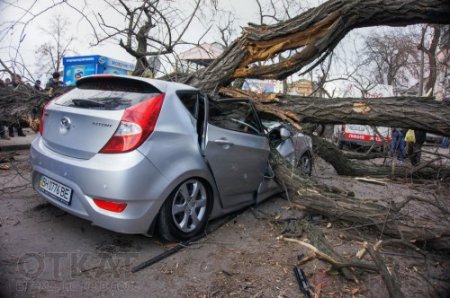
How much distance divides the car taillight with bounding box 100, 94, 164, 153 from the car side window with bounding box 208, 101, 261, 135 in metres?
0.92

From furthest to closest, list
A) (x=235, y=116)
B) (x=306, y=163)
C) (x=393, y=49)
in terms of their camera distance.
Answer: (x=393, y=49)
(x=306, y=163)
(x=235, y=116)

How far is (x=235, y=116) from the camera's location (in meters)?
4.49

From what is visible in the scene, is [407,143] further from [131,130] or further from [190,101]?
[131,130]

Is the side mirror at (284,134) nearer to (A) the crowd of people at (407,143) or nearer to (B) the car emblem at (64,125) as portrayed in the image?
(A) the crowd of people at (407,143)

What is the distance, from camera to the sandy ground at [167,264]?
2562 millimetres

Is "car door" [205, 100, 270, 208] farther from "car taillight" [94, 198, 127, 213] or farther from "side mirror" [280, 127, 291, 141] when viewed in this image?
"car taillight" [94, 198, 127, 213]

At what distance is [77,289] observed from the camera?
246 centimetres

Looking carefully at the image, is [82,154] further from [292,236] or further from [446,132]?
[446,132]

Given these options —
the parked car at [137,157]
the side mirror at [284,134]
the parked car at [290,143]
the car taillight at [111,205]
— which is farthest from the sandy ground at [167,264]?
the side mirror at [284,134]

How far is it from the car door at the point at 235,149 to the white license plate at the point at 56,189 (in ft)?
4.30

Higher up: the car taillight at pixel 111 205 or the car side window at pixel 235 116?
the car side window at pixel 235 116

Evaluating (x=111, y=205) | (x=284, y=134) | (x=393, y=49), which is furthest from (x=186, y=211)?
(x=393, y=49)

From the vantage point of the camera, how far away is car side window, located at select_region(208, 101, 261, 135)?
403 cm

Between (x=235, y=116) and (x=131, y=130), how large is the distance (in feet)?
6.14
